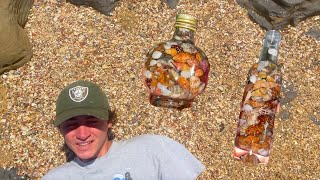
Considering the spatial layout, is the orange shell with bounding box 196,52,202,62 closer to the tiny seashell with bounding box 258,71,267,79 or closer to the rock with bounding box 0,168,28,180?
the tiny seashell with bounding box 258,71,267,79

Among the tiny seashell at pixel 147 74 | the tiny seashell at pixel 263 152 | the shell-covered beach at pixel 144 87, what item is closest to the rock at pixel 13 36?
the shell-covered beach at pixel 144 87

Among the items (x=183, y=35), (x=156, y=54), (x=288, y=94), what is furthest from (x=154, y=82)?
(x=288, y=94)

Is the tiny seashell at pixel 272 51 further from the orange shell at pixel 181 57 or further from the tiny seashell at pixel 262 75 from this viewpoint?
the orange shell at pixel 181 57

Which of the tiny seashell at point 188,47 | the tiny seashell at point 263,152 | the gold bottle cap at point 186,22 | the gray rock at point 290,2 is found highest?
the gray rock at point 290,2

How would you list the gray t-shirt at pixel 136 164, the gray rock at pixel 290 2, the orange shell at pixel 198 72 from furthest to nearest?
the gray rock at pixel 290 2 < the orange shell at pixel 198 72 < the gray t-shirt at pixel 136 164

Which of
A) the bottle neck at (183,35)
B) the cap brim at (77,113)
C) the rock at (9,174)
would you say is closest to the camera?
the cap brim at (77,113)

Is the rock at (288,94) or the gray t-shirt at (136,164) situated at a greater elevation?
the rock at (288,94)

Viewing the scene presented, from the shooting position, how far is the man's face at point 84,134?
7.89 feet

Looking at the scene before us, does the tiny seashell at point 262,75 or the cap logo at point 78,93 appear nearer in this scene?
the cap logo at point 78,93

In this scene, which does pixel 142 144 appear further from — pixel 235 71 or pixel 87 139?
pixel 235 71

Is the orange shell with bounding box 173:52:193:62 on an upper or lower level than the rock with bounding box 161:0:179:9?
lower

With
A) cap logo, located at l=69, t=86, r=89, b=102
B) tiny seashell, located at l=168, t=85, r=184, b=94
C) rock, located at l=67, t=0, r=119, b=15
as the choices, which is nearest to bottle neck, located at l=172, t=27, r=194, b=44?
tiny seashell, located at l=168, t=85, r=184, b=94

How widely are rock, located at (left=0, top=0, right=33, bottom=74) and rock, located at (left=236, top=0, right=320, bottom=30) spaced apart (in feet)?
6.82

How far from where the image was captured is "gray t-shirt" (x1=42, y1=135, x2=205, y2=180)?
251cm
